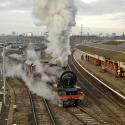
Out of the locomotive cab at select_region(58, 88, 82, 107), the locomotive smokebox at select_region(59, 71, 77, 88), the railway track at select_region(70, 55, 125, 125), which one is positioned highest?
the locomotive smokebox at select_region(59, 71, 77, 88)

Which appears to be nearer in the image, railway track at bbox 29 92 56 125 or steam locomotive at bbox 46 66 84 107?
railway track at bbox 29 92 56 125

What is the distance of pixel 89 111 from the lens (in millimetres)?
26000

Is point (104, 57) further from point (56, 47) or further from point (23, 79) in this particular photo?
point (56, 47)

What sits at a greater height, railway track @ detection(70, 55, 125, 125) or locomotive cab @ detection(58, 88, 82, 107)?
locomotive cab @ detection(58, 88, 82, 107)

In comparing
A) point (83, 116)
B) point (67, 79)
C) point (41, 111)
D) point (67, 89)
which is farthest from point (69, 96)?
point (83, 116)

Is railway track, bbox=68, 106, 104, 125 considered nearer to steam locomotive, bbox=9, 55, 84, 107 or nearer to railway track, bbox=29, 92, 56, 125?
steam locomotive, bbox=9, 55, 84, 107

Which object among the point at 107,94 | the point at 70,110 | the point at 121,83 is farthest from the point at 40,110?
the point at 121,83

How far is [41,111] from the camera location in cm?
2605

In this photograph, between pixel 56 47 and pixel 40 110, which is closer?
pixel 40 110

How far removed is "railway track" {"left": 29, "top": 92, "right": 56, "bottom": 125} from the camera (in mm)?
22608

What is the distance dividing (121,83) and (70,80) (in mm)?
16060

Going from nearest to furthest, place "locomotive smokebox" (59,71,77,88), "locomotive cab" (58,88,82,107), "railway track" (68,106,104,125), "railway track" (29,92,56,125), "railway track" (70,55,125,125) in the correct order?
1. "railway track" (68,106,104,125)
2. "railway track" (29,92,56,125)
3. "railway track" (70,55,125,125)
4. "locomotive cab" (58,88,82,107)
5. "locomotive smokebox" (59,71,77,88)

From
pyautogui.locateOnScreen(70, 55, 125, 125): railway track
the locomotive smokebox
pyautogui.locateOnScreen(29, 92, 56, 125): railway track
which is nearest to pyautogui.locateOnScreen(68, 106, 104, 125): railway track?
pyautogui.locateOnScreen(70, 55, 125, 125): railway track

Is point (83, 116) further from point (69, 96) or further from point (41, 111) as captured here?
point (41, 111)
